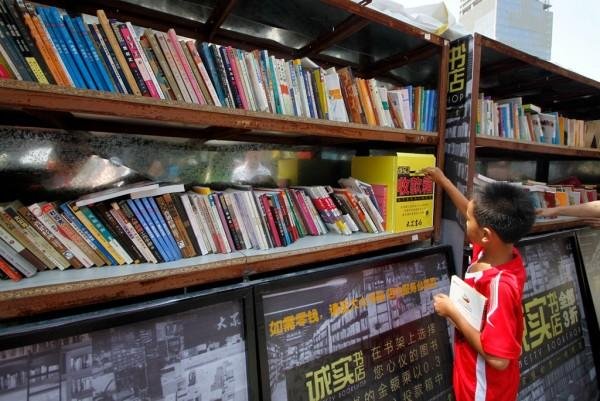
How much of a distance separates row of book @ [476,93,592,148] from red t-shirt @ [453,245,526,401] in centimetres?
83

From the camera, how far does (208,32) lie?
1.28 m

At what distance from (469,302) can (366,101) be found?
870mm

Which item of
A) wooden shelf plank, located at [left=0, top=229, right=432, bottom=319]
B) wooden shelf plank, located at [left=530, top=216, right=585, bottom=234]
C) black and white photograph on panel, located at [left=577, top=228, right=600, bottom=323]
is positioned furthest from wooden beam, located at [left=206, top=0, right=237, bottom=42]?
black and white photograph on panel, located at [left=577, top=228, right=600, bottom=323]

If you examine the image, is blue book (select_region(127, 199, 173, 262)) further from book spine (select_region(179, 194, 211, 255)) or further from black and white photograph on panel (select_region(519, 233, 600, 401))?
black and white photograph on panel (select_region(519, 233, 600, 401))

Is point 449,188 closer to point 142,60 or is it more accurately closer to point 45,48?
point 142,60

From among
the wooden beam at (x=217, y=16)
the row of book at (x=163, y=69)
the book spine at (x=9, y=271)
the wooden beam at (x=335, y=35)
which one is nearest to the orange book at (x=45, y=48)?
the row of book at (x=163, y=69)

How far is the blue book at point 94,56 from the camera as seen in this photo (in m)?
0.75

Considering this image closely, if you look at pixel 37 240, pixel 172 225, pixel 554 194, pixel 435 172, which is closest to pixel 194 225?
pixel 172 225

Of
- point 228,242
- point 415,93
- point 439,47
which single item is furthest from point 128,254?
point 439,47

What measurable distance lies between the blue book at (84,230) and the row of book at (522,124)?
168 cm

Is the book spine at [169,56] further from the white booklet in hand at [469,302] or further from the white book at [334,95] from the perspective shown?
the white booklet in hand at [469,302]

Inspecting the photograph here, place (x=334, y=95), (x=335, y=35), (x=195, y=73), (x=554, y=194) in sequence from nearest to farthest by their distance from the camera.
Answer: (x=195, y=73) → (x=334, y=95) → (x=335, y=35) → (x=554, y=194)

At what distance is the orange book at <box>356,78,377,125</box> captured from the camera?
1.25 m

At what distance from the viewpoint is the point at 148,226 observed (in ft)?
2.92
